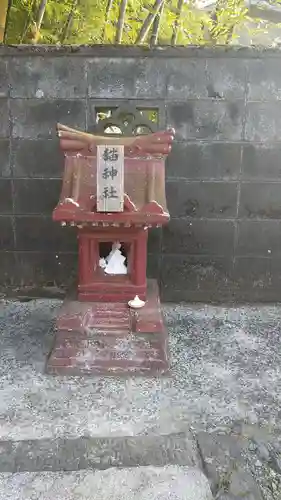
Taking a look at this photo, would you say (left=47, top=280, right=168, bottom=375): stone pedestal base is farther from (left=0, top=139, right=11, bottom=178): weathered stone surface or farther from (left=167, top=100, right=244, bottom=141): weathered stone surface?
(left=167, top=100, right=244, bottom=141): weathered stone surface

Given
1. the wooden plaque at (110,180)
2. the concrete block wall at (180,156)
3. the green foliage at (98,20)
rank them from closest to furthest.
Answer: the wooden plaque at (110,180) < the concrete block wall at (180,156) < the green foliage at (98,20)

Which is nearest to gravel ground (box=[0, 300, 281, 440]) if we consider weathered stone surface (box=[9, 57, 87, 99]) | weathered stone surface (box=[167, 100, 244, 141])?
weathered stone surface (box=[167, 100, 244, 141])

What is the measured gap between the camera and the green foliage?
14.0ft

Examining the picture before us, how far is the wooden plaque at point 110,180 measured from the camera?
2.69 m

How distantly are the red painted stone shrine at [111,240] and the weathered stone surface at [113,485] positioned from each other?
848mm

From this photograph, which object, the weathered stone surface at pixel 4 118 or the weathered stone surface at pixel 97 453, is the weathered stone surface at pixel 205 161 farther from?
the weathered stone surface at pixel 97 453

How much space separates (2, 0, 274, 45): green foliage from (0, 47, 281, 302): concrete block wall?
92 cm

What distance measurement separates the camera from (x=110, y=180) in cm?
269

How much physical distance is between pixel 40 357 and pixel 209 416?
1186 millimetres

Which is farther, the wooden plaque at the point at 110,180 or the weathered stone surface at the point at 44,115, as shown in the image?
the weathered stone surface at the point at 44,115

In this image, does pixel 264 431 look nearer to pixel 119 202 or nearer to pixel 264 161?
pixel 119 202

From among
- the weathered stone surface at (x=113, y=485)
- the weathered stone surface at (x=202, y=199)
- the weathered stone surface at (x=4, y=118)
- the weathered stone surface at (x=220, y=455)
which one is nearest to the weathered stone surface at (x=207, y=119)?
the weathered stone surface at (x=202, y=199)

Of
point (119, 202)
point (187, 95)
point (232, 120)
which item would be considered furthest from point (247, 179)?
point (119, 202)

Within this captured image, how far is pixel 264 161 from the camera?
367 cm
